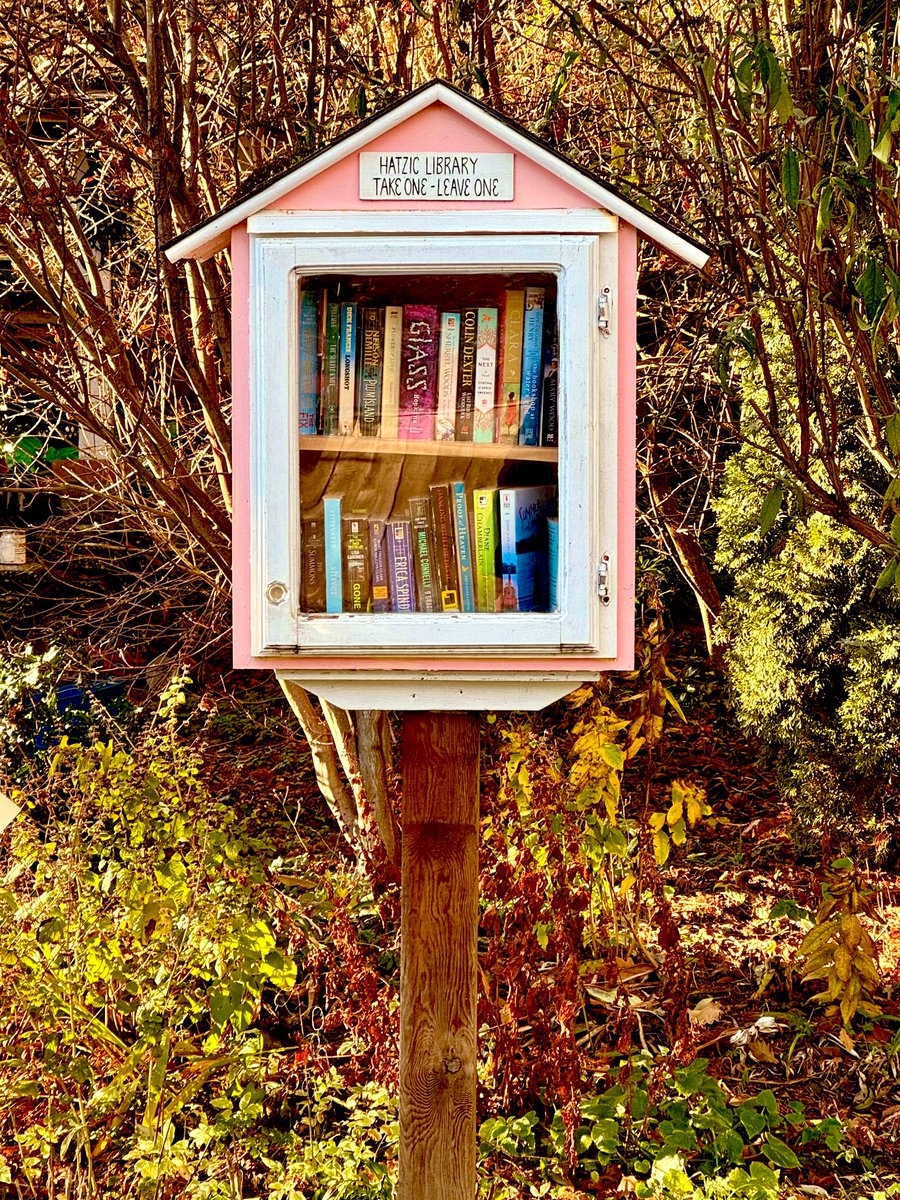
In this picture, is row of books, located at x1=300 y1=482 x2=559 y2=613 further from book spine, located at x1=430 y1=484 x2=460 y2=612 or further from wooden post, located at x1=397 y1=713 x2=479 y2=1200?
wooden post, located at x1=397 y1=713 x2=479 y2=1200

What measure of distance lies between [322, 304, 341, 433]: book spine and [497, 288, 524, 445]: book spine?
249 millimetres

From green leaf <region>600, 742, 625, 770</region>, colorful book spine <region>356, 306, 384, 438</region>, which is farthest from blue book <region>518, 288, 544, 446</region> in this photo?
green leaf <region>600, 742, 625, 770</region>

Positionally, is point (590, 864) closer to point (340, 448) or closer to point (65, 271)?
point (340, 448)

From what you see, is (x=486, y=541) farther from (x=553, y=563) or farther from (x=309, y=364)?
(x=309, y=364)

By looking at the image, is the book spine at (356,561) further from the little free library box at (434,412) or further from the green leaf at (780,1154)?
the green leaf at (780,1154)

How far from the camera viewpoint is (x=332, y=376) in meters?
1.92

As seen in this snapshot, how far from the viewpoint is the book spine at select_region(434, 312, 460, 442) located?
1.92m

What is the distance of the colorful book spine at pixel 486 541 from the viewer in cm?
A: 194

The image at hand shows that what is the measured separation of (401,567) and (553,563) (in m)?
0.23

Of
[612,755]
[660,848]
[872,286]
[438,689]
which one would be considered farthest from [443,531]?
[660,848]

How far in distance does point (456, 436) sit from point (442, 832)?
0.66m

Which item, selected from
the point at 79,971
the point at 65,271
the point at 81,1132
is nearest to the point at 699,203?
the point at 65,271

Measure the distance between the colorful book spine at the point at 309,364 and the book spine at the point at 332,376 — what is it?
0.01 metres

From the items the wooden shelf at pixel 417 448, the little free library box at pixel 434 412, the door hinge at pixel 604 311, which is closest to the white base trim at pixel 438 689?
the little free library box at pixel 434 412
